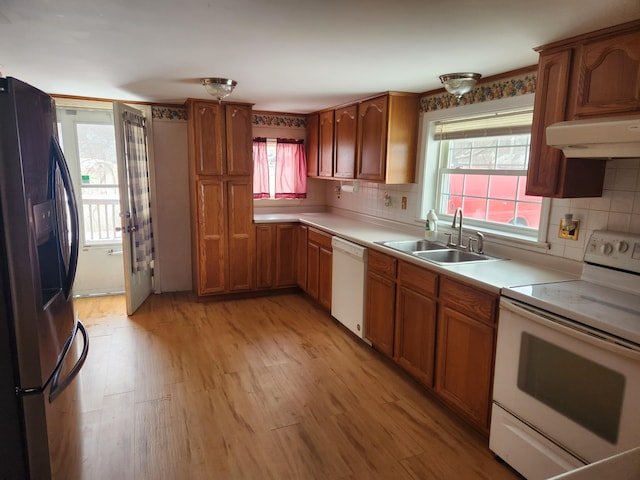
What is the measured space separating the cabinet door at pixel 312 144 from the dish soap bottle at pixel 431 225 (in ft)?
6.19

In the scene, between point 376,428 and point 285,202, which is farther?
point 285,202

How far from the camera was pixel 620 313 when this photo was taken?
175 cm

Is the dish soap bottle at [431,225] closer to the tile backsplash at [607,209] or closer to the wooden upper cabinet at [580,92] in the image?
the tile backsplash at [607,209]

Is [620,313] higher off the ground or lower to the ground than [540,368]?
higher

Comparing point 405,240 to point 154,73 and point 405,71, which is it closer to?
point 405,71

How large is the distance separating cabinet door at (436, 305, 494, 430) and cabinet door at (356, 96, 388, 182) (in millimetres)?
1577

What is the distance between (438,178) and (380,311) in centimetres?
125

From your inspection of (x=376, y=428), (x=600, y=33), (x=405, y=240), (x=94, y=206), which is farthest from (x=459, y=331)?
(x=94, y=206)

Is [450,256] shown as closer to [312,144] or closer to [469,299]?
[469,299]

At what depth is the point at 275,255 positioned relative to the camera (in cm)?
478

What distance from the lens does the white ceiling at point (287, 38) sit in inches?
67.2

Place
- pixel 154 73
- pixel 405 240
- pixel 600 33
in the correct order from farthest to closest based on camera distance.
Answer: pixel 405 240
pixel 154 73
pixel 600 33

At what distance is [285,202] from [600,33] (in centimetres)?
382

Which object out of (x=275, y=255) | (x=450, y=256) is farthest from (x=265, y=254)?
(x=450, y=256)
